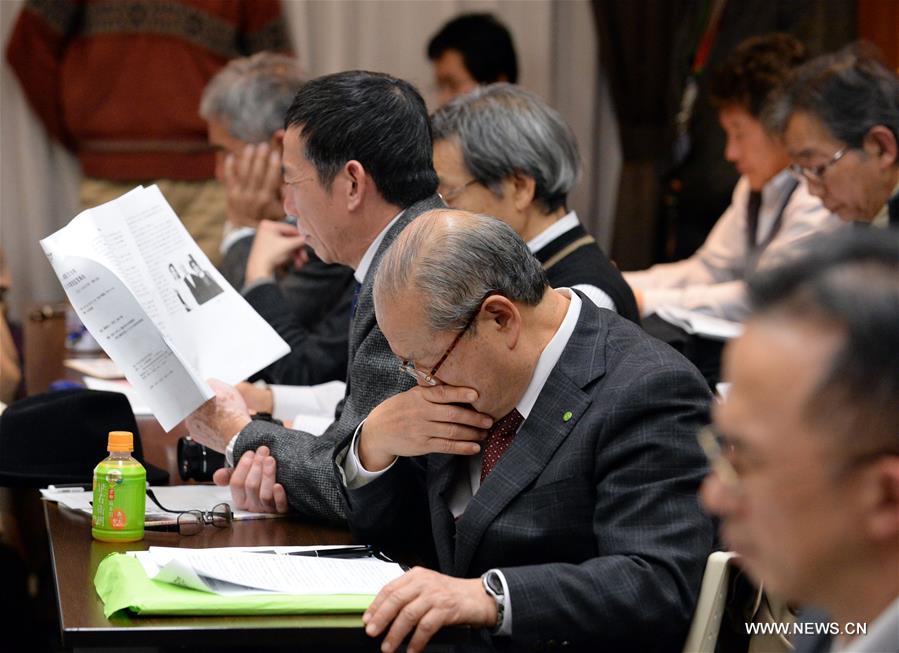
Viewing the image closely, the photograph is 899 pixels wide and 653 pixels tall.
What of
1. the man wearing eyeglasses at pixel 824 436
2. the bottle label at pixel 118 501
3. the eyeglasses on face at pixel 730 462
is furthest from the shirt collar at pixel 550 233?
the man wearing eyeglasses at pixel 824 436

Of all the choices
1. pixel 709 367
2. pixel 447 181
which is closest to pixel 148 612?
pixel 447 181

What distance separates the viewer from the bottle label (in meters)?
2.09

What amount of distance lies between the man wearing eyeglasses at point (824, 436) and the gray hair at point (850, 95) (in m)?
2.60

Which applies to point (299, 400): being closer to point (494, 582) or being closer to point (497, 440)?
point (497, 440)

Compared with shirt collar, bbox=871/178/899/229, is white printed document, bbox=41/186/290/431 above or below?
above

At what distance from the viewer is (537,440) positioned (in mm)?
1966

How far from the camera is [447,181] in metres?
2.96

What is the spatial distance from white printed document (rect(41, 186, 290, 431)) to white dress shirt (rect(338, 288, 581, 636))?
1.27 ft

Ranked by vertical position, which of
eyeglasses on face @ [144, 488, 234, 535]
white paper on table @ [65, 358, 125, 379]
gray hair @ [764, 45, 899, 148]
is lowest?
white paper on table @ [65, 358, 125, 379]

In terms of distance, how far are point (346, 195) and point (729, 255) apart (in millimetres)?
2281

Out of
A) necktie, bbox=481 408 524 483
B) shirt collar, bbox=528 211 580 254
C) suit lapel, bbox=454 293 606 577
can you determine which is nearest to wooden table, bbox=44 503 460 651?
suit lapel, bbox=454 293 606 577

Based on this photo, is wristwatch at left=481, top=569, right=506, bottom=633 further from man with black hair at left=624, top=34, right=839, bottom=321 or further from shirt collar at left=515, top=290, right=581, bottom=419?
man with black hair at left=624, top=34, right=839, bottom=321

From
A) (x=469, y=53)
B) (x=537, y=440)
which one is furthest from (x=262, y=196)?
(x=537, y=440)

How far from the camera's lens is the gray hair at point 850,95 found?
3537 millimetres
